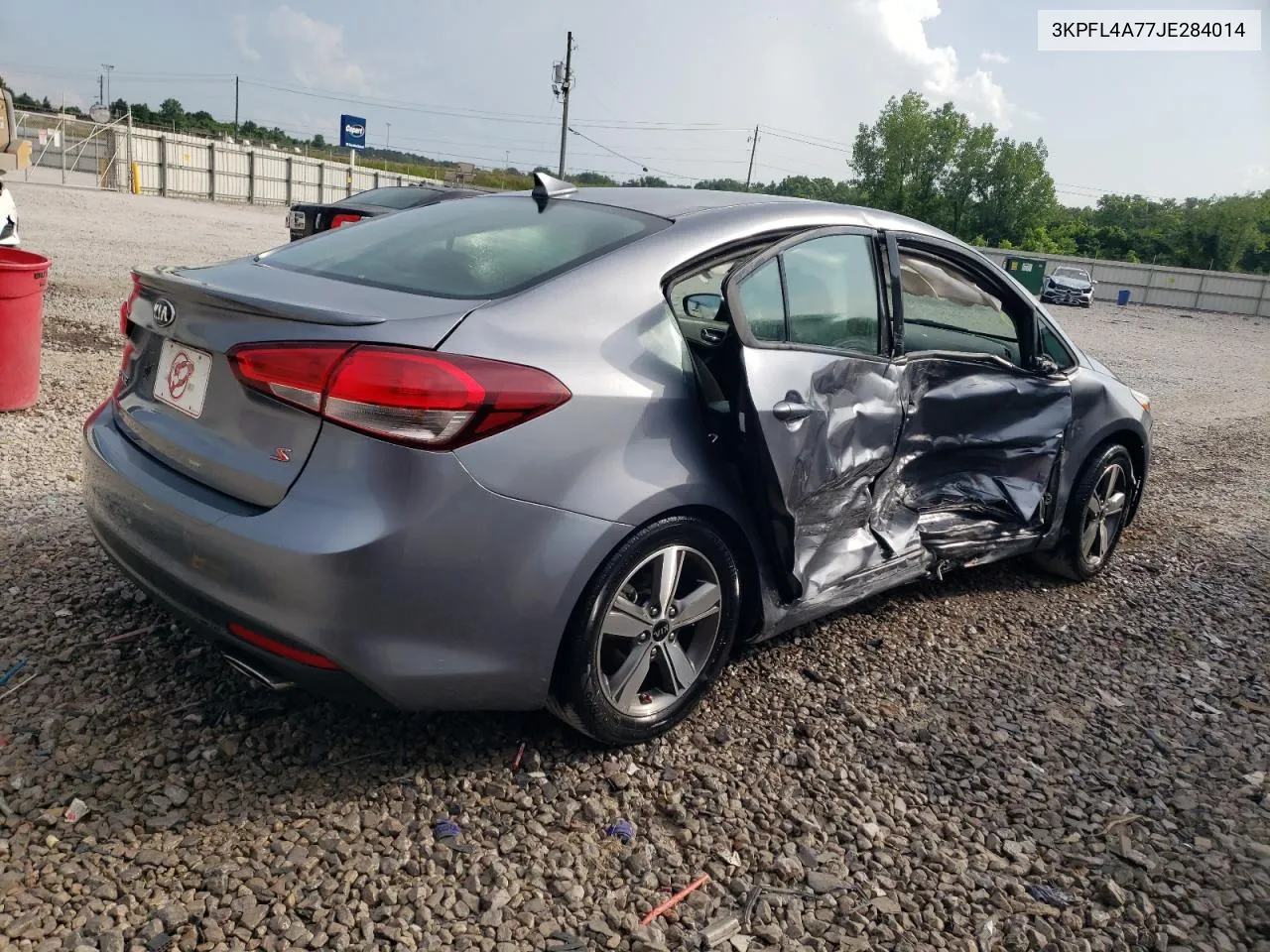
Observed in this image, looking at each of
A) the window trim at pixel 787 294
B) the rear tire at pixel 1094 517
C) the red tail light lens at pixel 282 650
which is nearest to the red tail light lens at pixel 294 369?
the red tail light lens at pixel 282 650

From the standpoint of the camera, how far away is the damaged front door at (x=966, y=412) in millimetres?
3660

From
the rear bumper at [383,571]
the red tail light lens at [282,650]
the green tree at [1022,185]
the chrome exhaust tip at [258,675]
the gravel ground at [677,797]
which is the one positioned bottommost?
the gravel ground at [677,797]

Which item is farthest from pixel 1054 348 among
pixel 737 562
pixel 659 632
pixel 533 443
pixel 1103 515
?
pixel 533 443

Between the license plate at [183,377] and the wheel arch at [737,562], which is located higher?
the license plate at [183,377]

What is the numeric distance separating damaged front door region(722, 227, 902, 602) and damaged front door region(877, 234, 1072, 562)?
14cm

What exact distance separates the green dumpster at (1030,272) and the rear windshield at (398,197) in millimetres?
28735

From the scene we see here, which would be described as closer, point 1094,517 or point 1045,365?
point 1045,365

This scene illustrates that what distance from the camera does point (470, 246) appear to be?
2.96 metres

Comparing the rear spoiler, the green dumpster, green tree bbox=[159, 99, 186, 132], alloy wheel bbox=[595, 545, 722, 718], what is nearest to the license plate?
the rear spoiler

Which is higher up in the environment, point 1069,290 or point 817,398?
point 1069,290

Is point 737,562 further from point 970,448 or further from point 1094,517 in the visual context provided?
point 1094,517

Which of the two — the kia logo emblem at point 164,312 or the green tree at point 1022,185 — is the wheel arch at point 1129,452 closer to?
the kia logo emblem at point 164,312

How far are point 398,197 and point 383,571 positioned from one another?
12360mm

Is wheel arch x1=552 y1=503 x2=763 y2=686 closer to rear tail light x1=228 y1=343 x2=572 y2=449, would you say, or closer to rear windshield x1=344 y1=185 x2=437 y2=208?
rear tail light x1=228 y1=343 x2=572 y2=449
